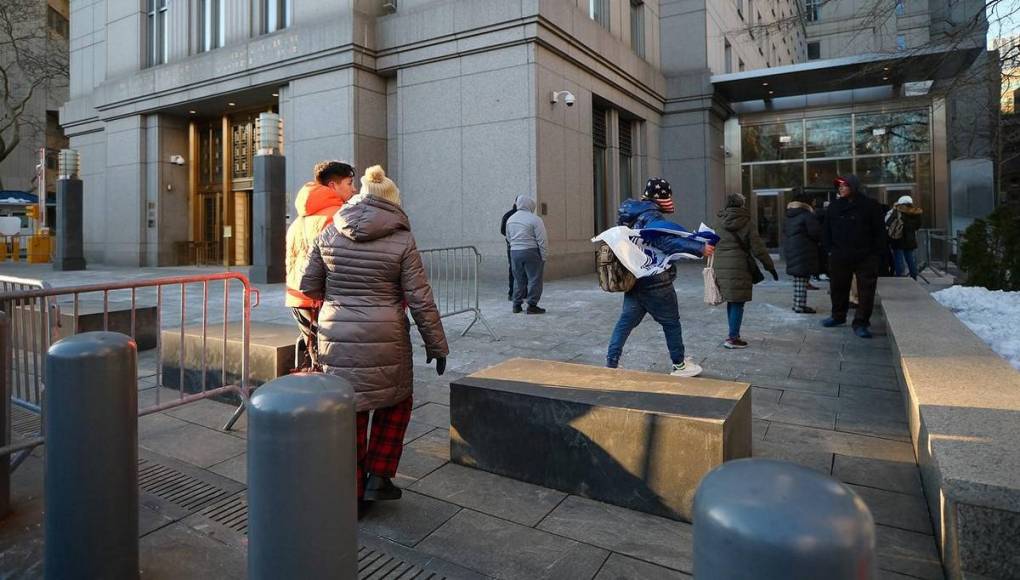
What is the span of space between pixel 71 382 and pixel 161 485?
1.43m

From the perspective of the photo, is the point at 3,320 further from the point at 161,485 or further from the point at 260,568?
the point at 260,568

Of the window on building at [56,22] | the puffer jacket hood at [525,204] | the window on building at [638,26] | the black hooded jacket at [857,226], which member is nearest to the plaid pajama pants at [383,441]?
the black hooded jacket at [857,226]

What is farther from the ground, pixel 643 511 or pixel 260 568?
pixel 260 568

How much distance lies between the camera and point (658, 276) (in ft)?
17.6

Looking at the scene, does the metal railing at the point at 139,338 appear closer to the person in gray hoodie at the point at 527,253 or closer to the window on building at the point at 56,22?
the person in gray hoodie at the point at 527,253

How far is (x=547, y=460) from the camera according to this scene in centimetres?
351

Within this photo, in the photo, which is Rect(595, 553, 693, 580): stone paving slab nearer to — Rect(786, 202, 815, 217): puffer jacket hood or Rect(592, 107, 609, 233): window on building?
Rect(786, 202, 815, 217): puffer jacket hood

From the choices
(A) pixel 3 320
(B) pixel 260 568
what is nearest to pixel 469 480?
(B) pixel 260 568

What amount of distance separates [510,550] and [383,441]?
0.91 meters

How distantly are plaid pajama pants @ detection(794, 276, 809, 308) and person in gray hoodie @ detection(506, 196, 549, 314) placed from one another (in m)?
3.83

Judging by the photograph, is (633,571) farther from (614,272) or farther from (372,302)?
(614,272)

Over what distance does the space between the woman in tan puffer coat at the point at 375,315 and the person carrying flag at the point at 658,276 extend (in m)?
2.54

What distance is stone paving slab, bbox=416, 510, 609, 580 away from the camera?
2.70 m

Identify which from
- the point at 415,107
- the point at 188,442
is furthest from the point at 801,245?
the point at 415,107
